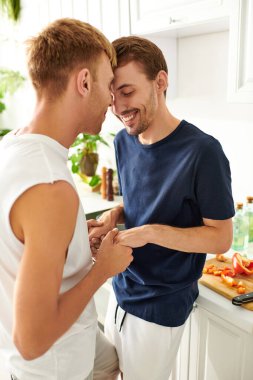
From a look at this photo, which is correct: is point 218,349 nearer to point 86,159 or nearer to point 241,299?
point 241,299

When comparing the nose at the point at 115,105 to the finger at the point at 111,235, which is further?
the nose at the point at 115,105

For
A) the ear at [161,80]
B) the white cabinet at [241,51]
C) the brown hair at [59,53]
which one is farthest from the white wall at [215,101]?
the brown hair at [59,53]

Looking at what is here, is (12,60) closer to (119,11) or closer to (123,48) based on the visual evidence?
(119,11)

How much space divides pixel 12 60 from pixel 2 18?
0.54 m

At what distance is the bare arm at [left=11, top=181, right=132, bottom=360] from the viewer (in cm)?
64

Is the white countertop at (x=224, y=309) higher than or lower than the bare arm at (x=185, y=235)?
lower

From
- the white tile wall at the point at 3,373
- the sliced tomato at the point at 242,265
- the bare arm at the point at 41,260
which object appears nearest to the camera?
the bare arm at the point at 41,260

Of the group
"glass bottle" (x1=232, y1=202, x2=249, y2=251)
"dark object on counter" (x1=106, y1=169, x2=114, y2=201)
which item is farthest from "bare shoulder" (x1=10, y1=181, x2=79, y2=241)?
"dark object on counter" (x1=106, y1=169, x2=114, y2=201)

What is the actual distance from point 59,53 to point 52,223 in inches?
16.0

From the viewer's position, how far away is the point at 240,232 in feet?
5.25

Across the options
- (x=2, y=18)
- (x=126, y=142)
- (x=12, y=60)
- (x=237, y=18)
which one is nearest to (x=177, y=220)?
(x=126, y=142)

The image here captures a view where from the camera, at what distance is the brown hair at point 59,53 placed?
794 mm

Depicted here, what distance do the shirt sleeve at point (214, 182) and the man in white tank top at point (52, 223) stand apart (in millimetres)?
270

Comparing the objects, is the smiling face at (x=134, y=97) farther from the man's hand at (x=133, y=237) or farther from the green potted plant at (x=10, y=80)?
the green potted plant at (x=10, y=80)
